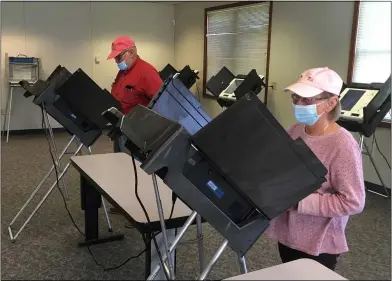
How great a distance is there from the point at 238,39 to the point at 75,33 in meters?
3.05

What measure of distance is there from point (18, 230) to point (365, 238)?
8.93 ft

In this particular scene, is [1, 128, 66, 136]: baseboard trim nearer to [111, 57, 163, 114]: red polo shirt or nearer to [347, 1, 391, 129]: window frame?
[111, 57, 163, 114]: red polo shirt

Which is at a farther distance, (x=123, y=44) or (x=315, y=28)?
(x=315, y=28)

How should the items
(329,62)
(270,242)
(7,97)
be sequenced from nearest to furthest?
(270,242) < (329,62) < (7,97)

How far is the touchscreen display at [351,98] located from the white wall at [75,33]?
4833 millimetres

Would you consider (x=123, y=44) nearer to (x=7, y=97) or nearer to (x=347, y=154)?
(x=347, y=154)

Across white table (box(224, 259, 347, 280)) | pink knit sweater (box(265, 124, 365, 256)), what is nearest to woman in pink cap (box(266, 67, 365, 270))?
pink knit sweater (box(265, 124, 365, 256))

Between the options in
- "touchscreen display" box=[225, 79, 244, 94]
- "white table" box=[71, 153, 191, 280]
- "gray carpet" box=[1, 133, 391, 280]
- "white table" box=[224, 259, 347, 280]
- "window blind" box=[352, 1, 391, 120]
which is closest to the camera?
"white table" box=[224, 259, 347, 280]

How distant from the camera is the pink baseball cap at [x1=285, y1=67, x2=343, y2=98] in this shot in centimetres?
153

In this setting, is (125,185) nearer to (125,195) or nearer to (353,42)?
(125,195)

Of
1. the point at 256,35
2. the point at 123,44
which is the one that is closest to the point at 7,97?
the point at 256,35

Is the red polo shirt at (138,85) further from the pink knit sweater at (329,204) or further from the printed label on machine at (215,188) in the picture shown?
the printed label on machine at (215,188)

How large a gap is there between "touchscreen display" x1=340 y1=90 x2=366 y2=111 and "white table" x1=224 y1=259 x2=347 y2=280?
10.5 feet

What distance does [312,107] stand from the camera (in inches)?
61.4
